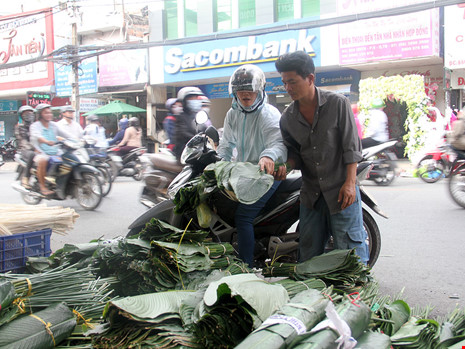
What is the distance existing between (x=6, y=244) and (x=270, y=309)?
182 cm

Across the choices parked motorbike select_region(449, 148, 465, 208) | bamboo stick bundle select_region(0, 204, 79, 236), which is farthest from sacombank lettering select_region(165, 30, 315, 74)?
bamboo stick bundle select_region(0, 204, 79, 236)

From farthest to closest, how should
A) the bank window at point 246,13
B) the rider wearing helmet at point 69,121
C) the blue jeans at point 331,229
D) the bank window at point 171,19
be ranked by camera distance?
the bank window at point 171,19 < the bank window at point 246,13 < the rider wearing helmet at point 69,121 < the blue jeans at point 331,229

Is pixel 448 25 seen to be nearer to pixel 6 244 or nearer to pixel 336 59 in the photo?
pixel 336 59

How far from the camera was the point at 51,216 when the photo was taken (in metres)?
3.31

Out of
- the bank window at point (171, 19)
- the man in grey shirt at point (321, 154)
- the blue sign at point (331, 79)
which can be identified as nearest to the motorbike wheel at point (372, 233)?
the man in grey shirt at point (321, 154)

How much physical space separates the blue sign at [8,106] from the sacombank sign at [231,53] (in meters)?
12.7

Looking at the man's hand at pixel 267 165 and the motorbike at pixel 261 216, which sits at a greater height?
the man's hand at pixel 267 165

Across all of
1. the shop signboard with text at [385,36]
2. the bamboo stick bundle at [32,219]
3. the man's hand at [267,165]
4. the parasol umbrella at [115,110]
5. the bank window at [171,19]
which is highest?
the bank window at [171,19]

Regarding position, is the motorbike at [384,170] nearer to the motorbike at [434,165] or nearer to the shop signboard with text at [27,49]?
the motorbike at [434,165]

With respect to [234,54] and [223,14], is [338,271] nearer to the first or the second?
[234,54]

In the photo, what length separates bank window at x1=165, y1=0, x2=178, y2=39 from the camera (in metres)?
20.5

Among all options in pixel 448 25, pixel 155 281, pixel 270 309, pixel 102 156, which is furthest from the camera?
pixel 448 25

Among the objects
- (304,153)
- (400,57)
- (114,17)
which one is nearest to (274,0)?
(400,57)

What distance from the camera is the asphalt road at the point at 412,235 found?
3.82 meters
